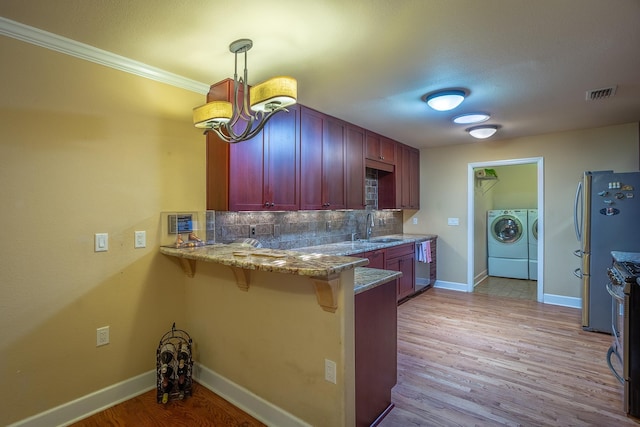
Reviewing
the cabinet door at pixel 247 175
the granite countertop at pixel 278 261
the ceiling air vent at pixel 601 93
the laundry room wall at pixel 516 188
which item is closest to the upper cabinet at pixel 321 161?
the cabinet door at pixel 247 175

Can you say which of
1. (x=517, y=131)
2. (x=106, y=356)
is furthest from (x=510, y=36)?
(x=106, y=356)

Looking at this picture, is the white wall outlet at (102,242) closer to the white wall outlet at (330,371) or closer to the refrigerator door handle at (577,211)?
the white wall outlet at (330,371)

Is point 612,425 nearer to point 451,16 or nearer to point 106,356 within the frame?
point 451,16

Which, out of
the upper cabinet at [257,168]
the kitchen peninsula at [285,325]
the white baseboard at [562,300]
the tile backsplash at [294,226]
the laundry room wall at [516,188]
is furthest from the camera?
the laundry room wall at [516,188]

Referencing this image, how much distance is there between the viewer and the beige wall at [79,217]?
185 cm

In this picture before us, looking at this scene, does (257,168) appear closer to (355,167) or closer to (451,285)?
(355,167)

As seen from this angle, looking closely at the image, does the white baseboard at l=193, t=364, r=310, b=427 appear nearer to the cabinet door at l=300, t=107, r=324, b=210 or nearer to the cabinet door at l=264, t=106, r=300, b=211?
the cabinet door at l=264, t=106, r=300, b=211

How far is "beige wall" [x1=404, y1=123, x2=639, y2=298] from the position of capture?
161 inches

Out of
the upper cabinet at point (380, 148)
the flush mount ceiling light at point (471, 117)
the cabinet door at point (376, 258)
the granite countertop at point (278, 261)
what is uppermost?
the flush mount ceiling light at point (471, 117)

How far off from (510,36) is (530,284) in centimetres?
518

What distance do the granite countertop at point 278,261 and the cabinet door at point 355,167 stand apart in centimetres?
199

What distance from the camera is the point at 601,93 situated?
9.38ft

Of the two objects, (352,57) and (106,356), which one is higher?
(352,57)

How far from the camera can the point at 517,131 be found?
434 cm
